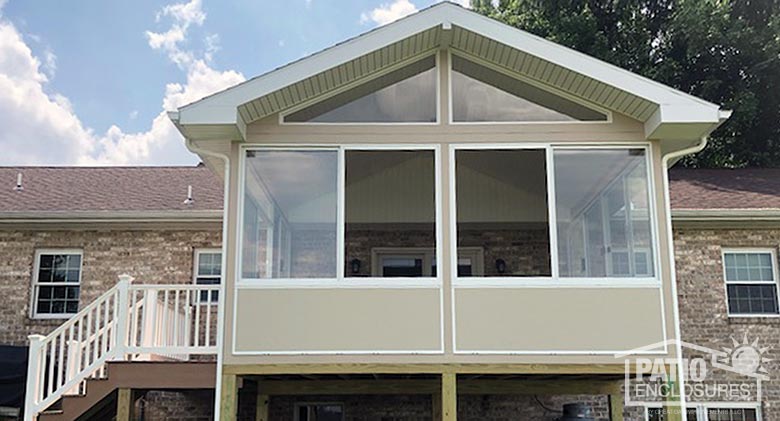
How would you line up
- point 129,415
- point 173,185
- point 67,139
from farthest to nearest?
point 67,139 < point 173,185 < point 129,415

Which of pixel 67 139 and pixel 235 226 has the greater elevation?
pixel 67 139

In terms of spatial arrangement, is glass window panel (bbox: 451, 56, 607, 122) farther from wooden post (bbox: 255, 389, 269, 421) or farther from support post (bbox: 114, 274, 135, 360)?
wooden post (bbox: 255, 389, 269, 421)

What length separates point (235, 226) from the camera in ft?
26.7

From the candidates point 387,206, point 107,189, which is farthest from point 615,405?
point 107,189

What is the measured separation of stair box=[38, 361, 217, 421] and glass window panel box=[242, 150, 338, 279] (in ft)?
4.58

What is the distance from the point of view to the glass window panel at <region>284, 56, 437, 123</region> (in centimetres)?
837

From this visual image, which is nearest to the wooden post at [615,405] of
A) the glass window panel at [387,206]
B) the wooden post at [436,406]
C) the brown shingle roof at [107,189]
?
the wooden post at [436,406]

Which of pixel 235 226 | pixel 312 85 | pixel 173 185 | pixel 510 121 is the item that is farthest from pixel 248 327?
pixel 173 185

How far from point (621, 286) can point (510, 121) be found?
2182 millimetres

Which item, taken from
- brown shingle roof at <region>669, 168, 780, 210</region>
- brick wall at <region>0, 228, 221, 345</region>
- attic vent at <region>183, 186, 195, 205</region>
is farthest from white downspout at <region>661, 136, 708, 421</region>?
attic vent at <region>183, 186, 195, 205</region>

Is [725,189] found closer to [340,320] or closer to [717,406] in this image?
[717,406]

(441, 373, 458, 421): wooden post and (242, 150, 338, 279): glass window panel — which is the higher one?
(242, 150, 338, 279): glass window panel

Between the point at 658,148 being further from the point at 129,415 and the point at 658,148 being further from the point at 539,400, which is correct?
the point at 129,415

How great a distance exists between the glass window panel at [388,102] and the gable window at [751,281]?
6.23 m
